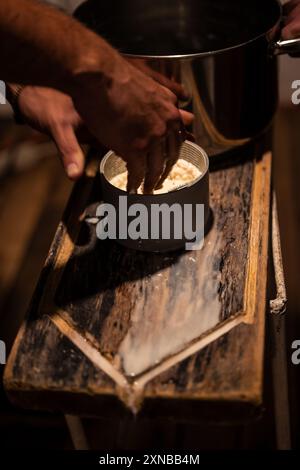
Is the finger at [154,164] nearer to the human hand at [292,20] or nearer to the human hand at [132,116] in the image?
the human hand at [132,116]

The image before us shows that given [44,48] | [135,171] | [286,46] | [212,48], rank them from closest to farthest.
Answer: [44,48] < [135,171] < [286,46] < [212,48]

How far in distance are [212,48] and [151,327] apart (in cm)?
55

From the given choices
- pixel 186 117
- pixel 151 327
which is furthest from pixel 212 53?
pixel 151 327

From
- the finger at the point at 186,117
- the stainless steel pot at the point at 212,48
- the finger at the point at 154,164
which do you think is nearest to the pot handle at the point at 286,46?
the stainless steel pot at the point at 212,48

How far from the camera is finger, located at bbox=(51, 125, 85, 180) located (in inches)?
31.7

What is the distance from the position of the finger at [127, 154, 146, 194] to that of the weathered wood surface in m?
0.13

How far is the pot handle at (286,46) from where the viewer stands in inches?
34.4

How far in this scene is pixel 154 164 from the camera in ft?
2.46

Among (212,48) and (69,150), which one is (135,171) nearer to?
(69,150)

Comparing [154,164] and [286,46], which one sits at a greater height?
[286,46]

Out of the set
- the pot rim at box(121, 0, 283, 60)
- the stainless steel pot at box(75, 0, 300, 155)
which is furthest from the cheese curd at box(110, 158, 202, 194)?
the pot rim at box(121, 0, 283, 60)

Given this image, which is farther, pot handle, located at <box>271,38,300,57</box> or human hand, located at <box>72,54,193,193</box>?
pot handle, located at <box>271,38,300,57</box>

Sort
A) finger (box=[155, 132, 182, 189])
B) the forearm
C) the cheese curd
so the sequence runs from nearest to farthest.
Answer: the forearm, finger (box=[155, 132, 182, 189]), the cheese curd

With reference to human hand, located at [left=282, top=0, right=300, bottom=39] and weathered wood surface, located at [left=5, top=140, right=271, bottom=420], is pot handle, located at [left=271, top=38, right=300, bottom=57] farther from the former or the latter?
weathered wood surface, located at [left=5, top=140, right=271, bottom=420]
